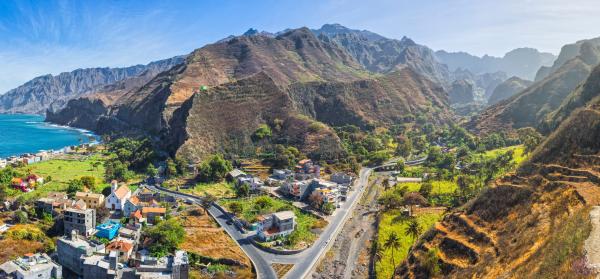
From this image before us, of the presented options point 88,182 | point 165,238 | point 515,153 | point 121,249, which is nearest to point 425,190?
point 515,153

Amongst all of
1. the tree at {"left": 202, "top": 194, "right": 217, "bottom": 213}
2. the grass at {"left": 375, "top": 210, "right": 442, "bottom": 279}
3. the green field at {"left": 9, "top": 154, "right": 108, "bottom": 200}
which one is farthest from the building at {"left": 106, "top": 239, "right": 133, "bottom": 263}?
the grass at {"left": 375, "top": 210, "right": 442, "bottom": 279}

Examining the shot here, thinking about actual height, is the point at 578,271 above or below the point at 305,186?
above

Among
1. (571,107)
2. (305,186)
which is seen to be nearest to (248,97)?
(305,186)

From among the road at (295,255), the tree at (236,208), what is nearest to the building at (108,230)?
the road at (295,255)

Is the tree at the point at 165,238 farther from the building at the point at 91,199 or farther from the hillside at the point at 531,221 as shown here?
the hillside at the point at 531,221

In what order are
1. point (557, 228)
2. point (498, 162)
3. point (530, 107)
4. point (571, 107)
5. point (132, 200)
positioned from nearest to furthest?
point (557, 228), point (132, 200), point (498, 162), point (571, 107), point (530, 107)

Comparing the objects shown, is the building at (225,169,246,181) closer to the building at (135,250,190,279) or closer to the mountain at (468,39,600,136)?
the building at (135,250,190,279)

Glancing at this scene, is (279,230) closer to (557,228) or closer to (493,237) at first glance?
(493,237)
